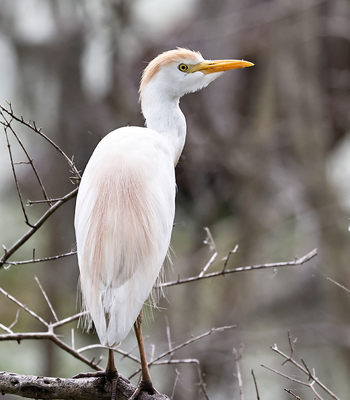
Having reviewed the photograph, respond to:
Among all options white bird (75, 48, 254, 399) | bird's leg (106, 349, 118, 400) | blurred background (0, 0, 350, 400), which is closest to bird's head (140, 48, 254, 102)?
white bird (75, 48, 254, 399)

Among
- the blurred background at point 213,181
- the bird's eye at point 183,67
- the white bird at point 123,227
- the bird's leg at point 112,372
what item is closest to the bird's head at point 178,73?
the bird's eye at point 183,67

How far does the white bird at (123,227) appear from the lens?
1493mm

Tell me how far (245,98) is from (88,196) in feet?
19.7

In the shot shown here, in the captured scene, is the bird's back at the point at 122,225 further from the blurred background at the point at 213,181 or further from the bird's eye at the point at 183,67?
the blurred background at the point at 213,181

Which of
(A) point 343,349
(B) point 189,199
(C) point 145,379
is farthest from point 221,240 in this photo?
(C) point 145,379

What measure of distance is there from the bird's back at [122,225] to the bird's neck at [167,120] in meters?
0.23

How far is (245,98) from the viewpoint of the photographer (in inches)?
291

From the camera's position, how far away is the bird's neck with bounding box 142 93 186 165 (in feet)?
6.95

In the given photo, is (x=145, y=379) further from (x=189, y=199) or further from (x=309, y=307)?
(x=309, y=307)

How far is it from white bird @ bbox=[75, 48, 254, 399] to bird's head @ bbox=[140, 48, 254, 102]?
276 millimetres

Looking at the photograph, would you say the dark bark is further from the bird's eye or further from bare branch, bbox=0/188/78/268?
the bird's eye

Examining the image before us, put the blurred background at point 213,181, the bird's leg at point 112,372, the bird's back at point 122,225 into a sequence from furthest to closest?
the blurred background at point 213,181 → the bird's leg at point 112,372 → the bird's back at point 122,225

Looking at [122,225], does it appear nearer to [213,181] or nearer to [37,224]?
[37,224]

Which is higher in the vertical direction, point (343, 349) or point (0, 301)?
point (0, 301)
